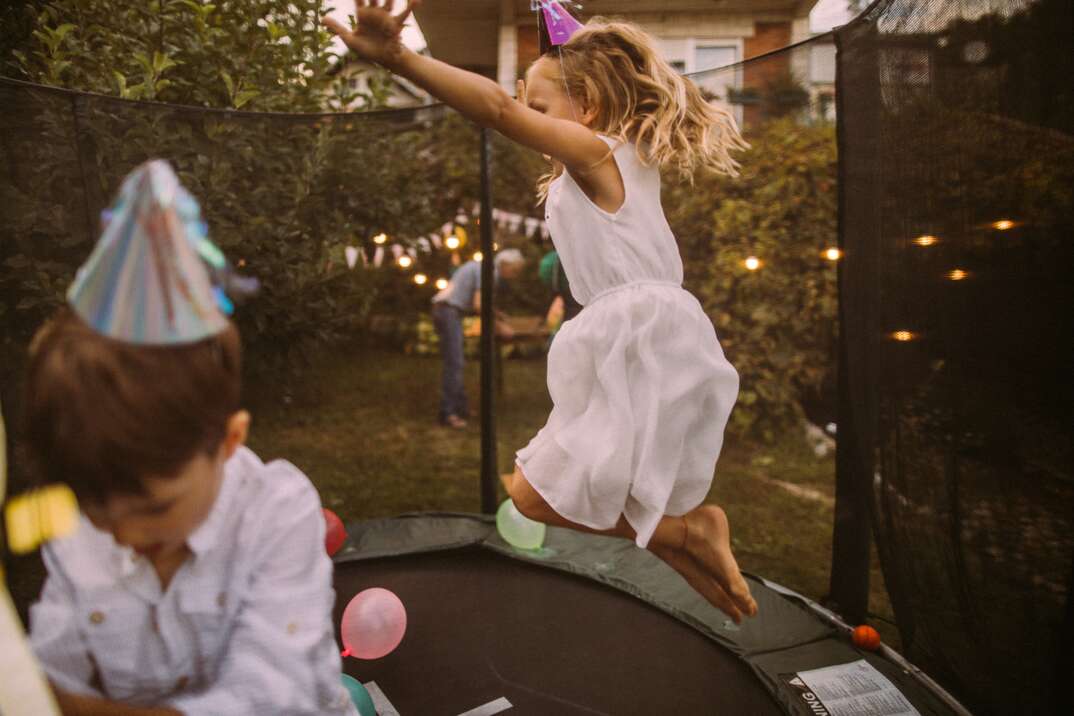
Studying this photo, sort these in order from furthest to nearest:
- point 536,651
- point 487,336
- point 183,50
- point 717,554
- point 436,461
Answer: point 436,461, point 487,336, point 183,50, point 536,651, point 717,554

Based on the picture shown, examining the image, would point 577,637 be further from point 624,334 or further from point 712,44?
point 712,44

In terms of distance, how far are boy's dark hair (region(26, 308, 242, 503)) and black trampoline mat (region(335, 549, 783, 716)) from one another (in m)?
1.33

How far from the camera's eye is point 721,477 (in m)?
3.82

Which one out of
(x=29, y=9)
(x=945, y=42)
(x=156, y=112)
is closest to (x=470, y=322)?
(x=156, y=112)

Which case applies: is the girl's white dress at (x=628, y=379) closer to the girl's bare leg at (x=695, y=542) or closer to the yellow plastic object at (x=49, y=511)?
the girl's bare leg at (x=695, y=542)

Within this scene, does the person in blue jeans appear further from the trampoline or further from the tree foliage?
the trampoline

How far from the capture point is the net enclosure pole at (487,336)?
9.64 ft

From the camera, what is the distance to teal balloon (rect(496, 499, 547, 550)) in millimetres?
2631

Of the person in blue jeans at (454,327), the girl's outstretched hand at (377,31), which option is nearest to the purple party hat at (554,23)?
the girl's outstretched hand at (377,31)

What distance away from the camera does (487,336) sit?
3121mm

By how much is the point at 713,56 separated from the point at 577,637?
197 centimetres

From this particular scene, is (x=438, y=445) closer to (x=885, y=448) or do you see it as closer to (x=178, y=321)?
(x=885, y=448)

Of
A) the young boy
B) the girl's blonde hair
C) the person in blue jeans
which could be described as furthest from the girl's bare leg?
the person in blue jeans

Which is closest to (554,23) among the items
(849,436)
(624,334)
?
(624,334)
